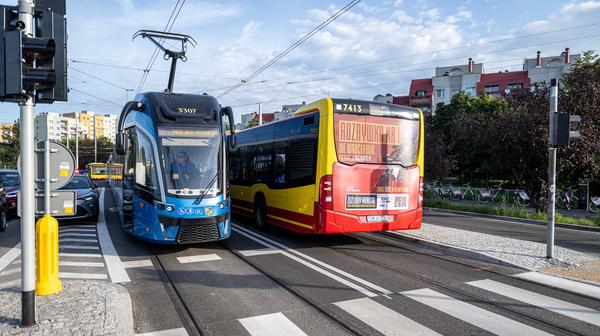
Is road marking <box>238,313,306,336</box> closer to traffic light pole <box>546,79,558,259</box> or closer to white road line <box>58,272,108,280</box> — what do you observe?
white road line <box>58,272,108,280</box>

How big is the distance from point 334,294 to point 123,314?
277 centimetres

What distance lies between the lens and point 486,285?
21.6ft

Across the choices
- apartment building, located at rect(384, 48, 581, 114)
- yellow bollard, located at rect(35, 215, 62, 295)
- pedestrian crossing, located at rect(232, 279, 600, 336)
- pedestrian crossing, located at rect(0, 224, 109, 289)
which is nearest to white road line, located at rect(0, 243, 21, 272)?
pedestrian crossing, located at rect(0, 224, 109, 289)

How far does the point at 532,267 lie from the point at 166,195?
6976 millimetres

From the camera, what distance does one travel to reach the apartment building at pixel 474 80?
5669 cm

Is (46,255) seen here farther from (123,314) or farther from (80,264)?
(80,264)

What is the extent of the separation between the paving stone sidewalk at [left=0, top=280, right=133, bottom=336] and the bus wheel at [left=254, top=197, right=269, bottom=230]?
5.83 metres

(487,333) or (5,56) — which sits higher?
(5,56)

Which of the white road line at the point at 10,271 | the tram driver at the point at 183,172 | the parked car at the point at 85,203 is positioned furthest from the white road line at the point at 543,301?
the parked car at the point at 85,203

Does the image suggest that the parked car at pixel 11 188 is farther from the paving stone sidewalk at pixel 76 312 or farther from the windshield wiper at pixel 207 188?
the paving stone sidewalk at pixel 76 312

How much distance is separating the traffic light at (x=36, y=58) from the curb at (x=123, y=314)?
257 centimetres

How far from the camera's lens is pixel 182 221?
27.7 feet


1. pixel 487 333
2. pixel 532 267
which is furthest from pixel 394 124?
pixel 487 333

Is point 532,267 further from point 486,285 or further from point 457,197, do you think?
point 457,197
